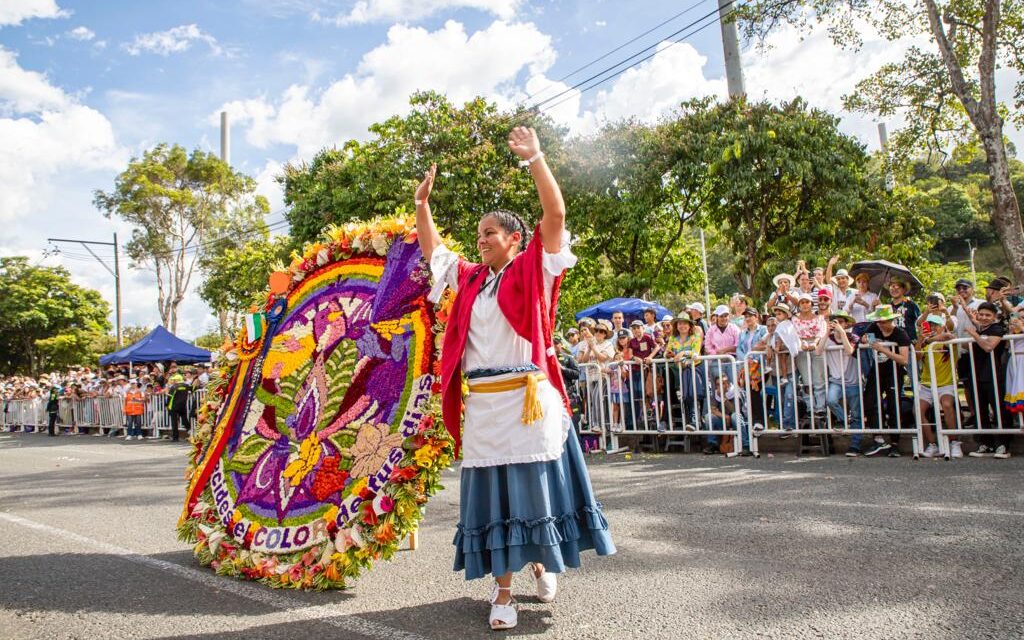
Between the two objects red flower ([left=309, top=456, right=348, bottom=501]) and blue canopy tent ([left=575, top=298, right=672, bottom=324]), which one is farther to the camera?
blue canopy tent ([left=575, top=298, right=672, bottom=324])

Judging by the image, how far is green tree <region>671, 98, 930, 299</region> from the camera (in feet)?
65.2

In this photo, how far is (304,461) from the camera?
4.59m

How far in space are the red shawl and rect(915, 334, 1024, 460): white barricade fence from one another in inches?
241

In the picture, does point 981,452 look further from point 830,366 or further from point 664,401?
point 664,401

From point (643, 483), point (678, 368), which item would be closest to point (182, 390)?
point (678, 368)

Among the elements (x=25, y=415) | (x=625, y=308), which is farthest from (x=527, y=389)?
(x=25, y=415)

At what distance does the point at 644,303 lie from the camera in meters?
18.1

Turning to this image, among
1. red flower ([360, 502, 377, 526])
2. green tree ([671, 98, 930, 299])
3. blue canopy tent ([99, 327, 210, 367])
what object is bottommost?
red flower ([360, 502, 377, 526])

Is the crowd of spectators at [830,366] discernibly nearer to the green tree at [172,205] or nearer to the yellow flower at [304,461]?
the yellow flower at [304,461]

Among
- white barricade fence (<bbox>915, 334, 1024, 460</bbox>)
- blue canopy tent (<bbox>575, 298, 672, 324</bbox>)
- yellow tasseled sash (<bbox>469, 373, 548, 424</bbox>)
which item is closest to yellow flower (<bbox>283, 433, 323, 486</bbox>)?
yellow tasseled sash (<bbox>469, 373, 548, 424</bbox>)

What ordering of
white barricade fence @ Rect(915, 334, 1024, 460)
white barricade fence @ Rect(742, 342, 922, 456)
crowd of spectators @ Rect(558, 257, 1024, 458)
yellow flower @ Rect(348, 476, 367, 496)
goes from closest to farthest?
yellow flower @ Rect(348, 476, 367, 496), white barricade fence @ Rect(915, 334, 1024, 460), crowd of spectators @ Rect(558, 257, 1024, 458), white barricade fence @ Rect(742, 342, 922, 456)

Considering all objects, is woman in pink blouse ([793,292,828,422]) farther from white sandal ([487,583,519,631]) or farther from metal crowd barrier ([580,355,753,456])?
white sandal ([487,583,519,631])

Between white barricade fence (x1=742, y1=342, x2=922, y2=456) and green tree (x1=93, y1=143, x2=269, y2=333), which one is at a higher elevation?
green tree (x1=93, y1=143, x2=269, y2=333)

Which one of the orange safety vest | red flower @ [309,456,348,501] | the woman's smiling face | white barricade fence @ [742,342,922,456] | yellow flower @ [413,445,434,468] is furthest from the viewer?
the orange safety vest
